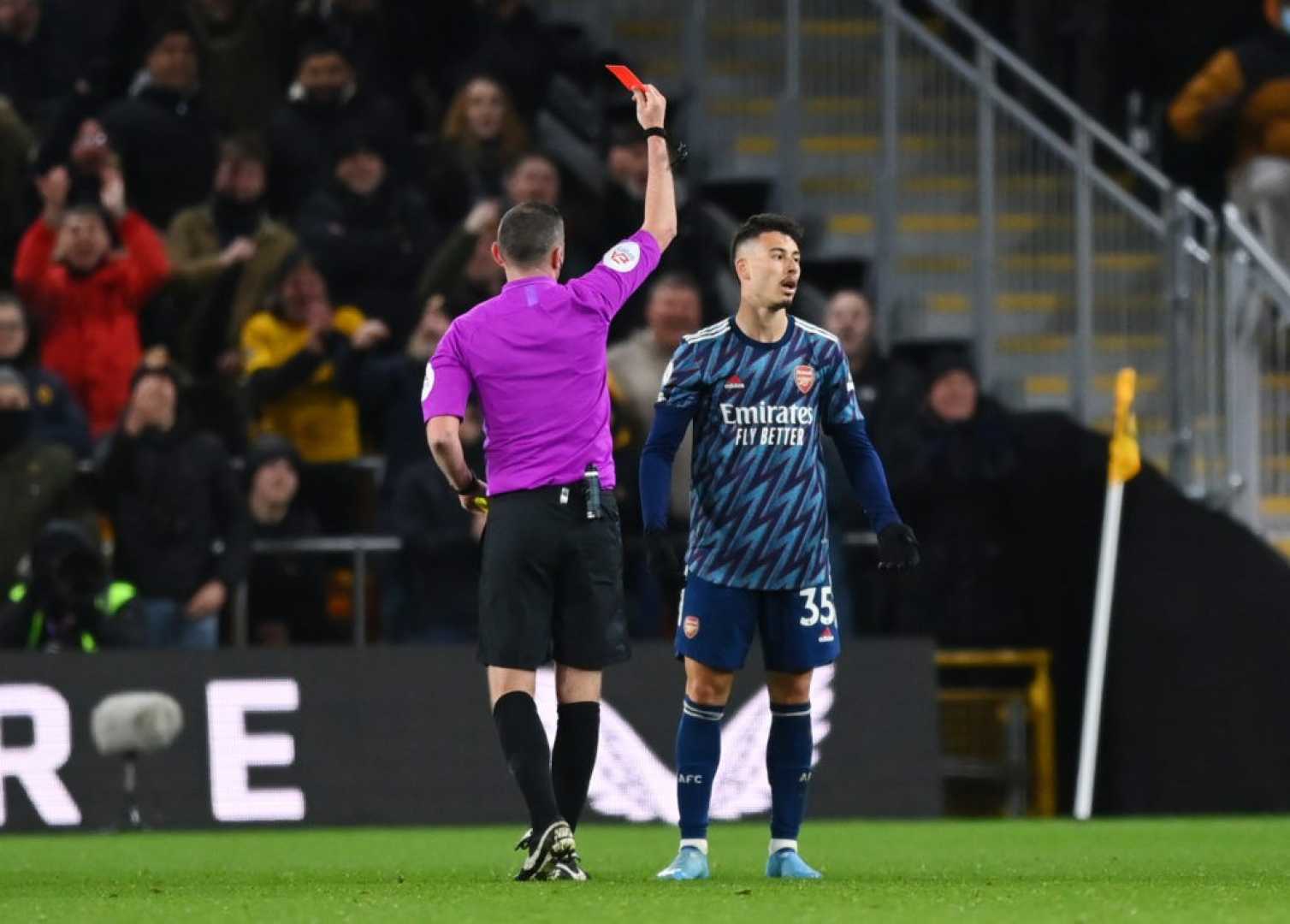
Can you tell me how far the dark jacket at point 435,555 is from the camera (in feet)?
50.8

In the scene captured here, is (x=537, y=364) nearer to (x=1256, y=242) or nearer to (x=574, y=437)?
(x=574, y=437)

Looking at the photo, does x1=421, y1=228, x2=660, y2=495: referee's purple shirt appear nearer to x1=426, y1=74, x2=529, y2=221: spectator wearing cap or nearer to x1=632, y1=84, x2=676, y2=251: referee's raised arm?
x1=632, y1=84, x2=676, y2=251: referee's raised arm

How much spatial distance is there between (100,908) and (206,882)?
5.05 ft

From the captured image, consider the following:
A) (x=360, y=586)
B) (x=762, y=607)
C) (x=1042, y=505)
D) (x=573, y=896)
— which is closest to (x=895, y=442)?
(x=1042, y=505)

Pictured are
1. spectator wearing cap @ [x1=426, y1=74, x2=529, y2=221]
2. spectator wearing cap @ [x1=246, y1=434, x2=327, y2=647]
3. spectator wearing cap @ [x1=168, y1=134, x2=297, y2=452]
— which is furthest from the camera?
spectator wearing cap @ [x1=426, y1=74, x2=529, y2=221]

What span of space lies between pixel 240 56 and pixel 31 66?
1.29 m

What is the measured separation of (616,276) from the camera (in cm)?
942

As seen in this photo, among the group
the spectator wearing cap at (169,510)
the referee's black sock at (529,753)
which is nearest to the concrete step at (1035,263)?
the spectator wearing cap at (169,510)

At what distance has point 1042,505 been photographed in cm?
1716

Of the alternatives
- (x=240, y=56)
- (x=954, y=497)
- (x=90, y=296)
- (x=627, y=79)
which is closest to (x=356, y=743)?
(x=90, y=296)

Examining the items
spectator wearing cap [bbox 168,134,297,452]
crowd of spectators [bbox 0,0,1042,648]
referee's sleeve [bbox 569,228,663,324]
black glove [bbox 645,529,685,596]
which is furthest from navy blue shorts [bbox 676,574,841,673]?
spectator wearing cap [bbox 168,134,297,452]

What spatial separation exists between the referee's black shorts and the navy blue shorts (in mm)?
372

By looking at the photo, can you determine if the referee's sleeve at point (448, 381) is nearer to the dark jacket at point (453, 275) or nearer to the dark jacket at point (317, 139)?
the dark jacket at point (453, 275)

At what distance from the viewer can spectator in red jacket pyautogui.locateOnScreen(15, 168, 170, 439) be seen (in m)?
16.4
